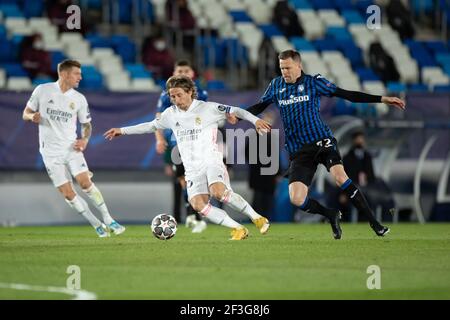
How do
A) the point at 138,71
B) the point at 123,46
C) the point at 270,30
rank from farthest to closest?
the point at 270,30 < the point at 123,46 < the point at 138,71

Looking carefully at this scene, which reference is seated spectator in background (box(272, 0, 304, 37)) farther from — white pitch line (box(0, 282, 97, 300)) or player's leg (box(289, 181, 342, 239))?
white pitch line (box(0, 282, 97, 300))

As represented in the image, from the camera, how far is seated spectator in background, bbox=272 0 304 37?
1046 inches

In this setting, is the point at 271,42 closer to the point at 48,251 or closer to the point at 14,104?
the point at 14,104

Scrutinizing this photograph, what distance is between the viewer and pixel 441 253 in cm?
1215

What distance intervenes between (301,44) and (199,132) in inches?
523

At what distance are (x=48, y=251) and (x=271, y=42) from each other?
13.8 m

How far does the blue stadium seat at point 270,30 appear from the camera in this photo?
26.1 metres

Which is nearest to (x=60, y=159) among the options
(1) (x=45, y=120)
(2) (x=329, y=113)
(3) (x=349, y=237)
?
(1) (x=45, y=120)

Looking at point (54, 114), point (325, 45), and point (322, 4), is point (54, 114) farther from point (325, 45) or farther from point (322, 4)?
point (322, 4)

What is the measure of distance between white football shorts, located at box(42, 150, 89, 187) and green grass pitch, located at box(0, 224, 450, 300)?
0.86 metres

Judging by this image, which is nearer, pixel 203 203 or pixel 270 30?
pixel 203 203

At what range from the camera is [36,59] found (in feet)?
72.8

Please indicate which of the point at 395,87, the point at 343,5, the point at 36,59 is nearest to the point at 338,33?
the point at 343,5
